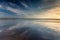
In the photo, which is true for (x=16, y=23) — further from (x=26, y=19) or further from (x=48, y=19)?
(x=48, y=19)

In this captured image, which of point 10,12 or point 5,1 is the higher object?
point 5,1

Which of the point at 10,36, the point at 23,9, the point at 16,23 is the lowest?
the point at 10,36

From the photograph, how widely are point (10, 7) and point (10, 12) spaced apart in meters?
0.05

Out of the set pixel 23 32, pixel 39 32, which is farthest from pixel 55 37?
pixel 23 32

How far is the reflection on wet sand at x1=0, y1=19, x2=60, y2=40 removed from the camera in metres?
0.94

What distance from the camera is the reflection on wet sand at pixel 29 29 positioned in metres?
0.94

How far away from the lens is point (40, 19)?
0.95m

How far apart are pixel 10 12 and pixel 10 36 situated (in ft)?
0.74

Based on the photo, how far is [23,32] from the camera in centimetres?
96

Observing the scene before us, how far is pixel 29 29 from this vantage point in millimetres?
959

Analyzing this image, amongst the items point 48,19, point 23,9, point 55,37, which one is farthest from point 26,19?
point 55,37

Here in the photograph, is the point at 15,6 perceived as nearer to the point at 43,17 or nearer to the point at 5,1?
the point at 5,1

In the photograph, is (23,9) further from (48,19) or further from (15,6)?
(48,19)

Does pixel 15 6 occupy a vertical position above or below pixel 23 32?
above
